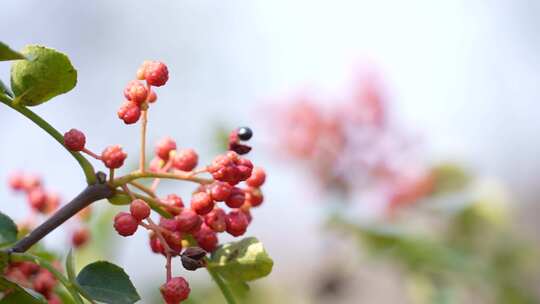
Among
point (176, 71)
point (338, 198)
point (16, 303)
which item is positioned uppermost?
point (176, 71)

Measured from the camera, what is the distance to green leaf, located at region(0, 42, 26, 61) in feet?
2.62

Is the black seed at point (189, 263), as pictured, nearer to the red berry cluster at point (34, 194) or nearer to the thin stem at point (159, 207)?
the thin stem at point (159, 207)

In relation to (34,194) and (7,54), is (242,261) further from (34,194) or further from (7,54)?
(34,194)

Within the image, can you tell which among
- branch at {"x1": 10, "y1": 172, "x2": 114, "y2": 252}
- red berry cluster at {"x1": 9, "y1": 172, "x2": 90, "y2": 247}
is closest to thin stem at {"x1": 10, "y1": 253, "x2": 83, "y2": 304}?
branch at {"x1": 10, "y1": 172, "x2": 114, "y2": 252}

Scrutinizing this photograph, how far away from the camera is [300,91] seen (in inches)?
152

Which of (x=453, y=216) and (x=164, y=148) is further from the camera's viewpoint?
(x=453, y=216)

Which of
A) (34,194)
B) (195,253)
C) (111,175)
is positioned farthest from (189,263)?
(34,194)

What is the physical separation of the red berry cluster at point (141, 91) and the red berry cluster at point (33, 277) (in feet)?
0.73

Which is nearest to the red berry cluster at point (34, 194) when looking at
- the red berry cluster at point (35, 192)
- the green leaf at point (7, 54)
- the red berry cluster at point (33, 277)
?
the red berry cluster at point (35, 192)

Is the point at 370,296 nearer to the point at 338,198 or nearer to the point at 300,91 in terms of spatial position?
the point at 300,91

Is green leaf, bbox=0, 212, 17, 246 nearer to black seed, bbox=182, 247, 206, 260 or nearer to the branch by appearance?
the branch

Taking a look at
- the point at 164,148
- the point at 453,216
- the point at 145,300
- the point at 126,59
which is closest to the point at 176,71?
the point at 126,59

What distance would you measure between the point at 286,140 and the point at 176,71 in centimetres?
656

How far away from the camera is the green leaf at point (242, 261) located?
0.95 meters
